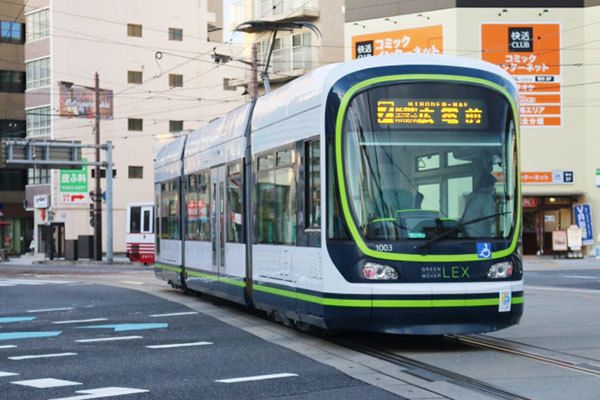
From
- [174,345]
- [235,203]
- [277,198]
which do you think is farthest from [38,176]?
[174,345]

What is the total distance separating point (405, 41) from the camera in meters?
46.9

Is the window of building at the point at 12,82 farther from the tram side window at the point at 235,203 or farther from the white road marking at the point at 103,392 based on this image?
the white road marking at the point at 103,392

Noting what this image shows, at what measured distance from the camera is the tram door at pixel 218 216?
17.3m

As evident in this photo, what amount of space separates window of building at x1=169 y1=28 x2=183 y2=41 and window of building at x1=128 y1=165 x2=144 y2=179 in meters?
9.18

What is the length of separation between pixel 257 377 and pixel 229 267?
7.05 meters

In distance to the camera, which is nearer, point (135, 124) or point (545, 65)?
point (545, 65)

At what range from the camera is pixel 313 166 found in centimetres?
1226

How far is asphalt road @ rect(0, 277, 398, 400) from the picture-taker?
8938mm

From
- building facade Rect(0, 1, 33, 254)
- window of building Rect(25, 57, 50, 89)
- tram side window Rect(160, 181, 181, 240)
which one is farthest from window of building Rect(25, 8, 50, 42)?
tram side window Rect(160, 181, 181, 240)

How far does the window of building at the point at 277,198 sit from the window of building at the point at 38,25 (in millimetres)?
55685

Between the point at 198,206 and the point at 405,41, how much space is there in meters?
29.0

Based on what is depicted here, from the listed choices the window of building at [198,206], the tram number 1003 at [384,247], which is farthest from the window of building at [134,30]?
the tram number 1003 at [384,247]

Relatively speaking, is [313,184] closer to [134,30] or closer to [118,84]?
[118,84]

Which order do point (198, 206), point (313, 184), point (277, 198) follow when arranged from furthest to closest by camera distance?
1. point (198, 206)
2. point (277, 198)
3. point (313, 184)
